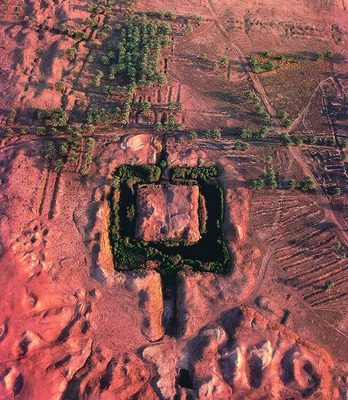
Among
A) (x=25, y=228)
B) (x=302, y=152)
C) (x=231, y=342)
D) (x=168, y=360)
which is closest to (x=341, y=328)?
(x=231, y=342)

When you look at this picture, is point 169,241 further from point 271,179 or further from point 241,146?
point 241,146

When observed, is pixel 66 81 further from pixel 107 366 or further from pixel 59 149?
pixel 107 366

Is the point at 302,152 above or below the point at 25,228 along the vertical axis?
above

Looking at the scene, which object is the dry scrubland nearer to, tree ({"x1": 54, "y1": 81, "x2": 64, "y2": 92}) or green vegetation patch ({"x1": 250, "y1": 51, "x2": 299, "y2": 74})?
green vegetation patch ({"x1": 250, "y1": 51, "x2": 299, "y2": 74})

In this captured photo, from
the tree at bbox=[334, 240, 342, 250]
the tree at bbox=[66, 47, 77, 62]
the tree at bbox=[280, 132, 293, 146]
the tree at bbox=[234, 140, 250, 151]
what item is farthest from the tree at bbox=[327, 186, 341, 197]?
the tree at bbox=[66, 47, 77, 62]

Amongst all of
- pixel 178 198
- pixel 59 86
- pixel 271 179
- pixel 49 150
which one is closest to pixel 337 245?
pixel 271 179

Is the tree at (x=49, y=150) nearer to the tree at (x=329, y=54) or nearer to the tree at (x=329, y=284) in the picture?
the tree at (x=329, y=284)
